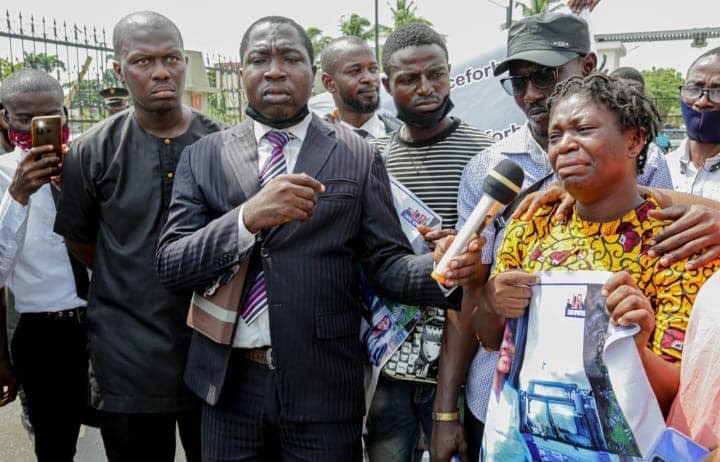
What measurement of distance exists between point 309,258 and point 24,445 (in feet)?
10.4

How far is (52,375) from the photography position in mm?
3148

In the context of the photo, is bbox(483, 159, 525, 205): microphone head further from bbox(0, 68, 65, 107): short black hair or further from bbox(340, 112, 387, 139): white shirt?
bbox(0, 68, 65, 107): short black hair

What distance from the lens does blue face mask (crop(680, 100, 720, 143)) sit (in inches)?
136

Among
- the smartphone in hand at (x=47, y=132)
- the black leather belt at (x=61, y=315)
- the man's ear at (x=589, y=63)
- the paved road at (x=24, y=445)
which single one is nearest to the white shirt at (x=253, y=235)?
the smartphone in hand at (x=47, y=132)

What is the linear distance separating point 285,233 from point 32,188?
1.25 metres

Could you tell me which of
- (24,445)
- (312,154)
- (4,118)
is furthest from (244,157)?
(24,445)

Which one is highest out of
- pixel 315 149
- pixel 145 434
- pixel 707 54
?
pixel 707 54

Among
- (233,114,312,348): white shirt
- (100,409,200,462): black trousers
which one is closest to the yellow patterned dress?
(233,114,312,348): white shirt

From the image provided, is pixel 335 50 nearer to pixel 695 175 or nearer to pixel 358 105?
pixel 358 105

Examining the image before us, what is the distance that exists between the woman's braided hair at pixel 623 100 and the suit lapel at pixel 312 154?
2.79ft

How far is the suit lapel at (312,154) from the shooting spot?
2.18 metres

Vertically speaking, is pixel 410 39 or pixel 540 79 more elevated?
pixel 410 39

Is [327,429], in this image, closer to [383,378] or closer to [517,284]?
[383,378]

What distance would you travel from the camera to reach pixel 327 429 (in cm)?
221
